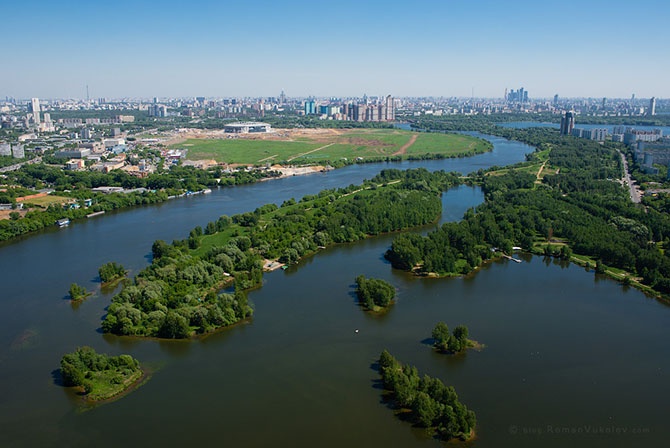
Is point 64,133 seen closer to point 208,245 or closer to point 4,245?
point 4,245

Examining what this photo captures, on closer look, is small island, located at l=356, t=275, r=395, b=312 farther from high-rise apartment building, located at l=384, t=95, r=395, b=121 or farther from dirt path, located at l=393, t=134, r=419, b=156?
high-rise apartment building, located at l=384, t=95, r=395, b=121

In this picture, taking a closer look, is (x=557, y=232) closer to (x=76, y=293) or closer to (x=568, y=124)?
(x=76, y=293)

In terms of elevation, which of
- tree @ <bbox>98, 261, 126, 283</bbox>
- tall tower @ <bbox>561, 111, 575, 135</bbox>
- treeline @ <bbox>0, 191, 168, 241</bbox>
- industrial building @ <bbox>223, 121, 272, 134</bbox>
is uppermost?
tall tower @ <bbox>561, 111, 575, 135</bbox>

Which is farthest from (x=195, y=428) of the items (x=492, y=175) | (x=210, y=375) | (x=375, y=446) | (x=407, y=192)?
(x=492, y=175)

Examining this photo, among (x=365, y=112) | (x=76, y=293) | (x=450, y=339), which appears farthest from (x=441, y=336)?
(x=365, y=112)

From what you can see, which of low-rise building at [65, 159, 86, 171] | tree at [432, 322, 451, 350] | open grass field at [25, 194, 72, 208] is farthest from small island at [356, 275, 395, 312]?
low-rise building at [65, 159, 86, 171]

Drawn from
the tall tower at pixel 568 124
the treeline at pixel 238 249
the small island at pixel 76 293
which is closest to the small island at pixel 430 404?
the treeline at pixel 238 249
